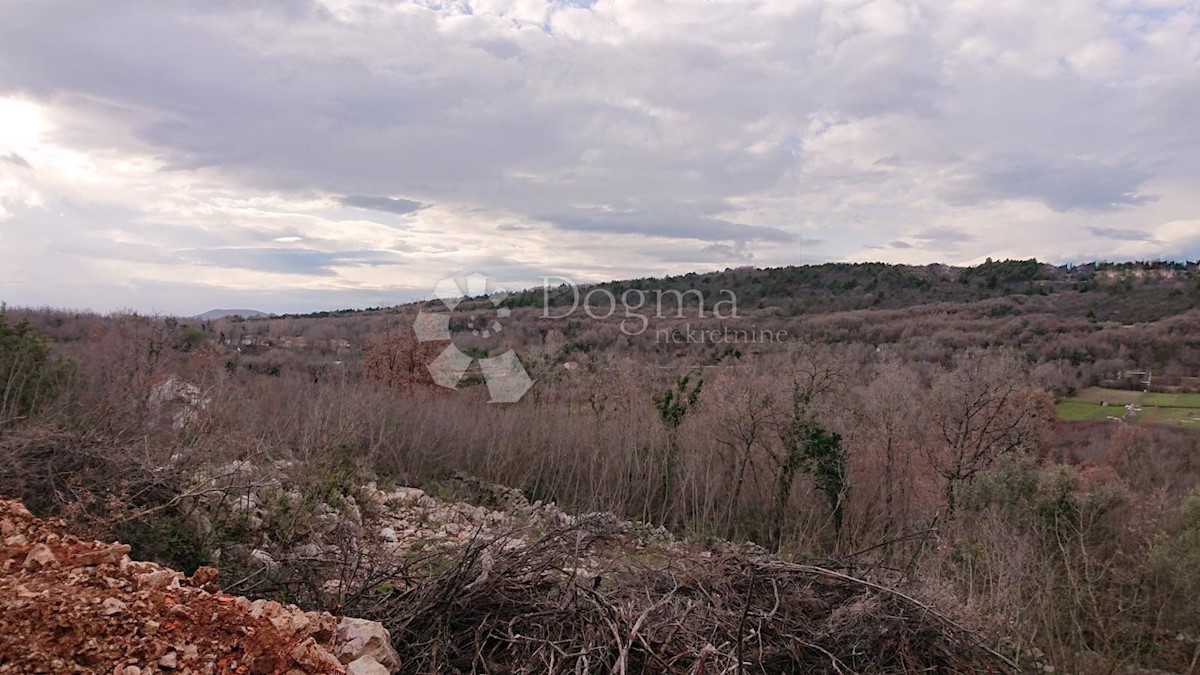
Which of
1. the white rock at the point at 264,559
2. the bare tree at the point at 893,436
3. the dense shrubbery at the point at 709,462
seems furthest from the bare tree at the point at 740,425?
the white rock at the point at 264,559

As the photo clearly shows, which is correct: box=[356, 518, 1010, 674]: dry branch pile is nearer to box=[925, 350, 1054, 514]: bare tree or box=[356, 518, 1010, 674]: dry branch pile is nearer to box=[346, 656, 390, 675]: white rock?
box=[346, 656, 390, 675]: white rock

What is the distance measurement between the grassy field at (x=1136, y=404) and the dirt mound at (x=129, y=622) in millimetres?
16268

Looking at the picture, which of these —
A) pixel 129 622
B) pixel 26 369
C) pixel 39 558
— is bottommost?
pixel 129 622

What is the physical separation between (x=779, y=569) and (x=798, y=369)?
6.69 metres

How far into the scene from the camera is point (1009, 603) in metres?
5.43

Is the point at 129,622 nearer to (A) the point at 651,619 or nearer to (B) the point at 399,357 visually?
(A) the point at 651,619

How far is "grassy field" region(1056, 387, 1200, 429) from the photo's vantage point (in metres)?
14.9

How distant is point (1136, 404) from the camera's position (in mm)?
17609

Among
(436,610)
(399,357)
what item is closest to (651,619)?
(436,610)

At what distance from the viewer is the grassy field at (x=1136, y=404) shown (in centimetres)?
1493

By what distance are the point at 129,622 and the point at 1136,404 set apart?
21.2 meters

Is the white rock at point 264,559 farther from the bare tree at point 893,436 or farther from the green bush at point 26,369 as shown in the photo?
the bare tree at point 893,436

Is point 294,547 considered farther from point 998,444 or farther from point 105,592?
point 998,444

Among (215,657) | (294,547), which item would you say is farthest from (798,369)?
(215,657)
